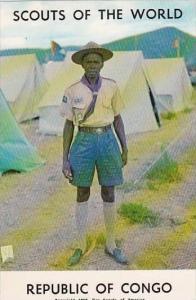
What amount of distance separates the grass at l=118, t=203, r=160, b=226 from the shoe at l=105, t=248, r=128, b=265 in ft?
0.50

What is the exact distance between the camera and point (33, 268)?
4355 millimetres

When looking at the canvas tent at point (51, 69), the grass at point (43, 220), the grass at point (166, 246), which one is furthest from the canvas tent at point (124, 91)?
the grass at point (166, 246)

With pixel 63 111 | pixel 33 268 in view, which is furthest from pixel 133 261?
pixel 63 111

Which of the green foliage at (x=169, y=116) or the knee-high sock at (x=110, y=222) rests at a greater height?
the green foliage at (x=169, y=116)

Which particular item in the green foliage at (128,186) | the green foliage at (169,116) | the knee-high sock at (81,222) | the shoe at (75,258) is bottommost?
the shoe at (75,258)

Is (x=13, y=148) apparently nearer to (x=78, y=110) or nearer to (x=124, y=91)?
(x=78, y=110)

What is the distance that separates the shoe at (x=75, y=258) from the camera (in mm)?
4355

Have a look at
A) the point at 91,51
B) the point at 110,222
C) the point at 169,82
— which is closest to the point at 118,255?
the point at 110,222

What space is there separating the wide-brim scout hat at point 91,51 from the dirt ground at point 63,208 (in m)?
0.36

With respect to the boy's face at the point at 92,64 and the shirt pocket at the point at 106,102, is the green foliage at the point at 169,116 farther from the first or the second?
Answer: the boy's face at the point at 92,64

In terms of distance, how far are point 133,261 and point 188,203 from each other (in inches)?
14.7

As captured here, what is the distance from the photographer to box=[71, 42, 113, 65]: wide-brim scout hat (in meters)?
4.24

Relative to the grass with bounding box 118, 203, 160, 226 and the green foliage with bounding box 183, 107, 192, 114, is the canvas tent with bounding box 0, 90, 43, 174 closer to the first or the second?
the grass with bounding box 118, 203, 160, 226

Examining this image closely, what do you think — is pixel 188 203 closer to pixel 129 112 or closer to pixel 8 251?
pixel 129 112
